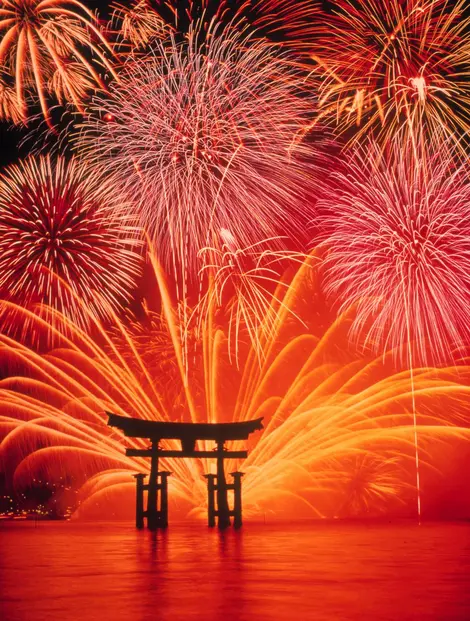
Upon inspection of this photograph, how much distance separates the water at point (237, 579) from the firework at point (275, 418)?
12724 mm

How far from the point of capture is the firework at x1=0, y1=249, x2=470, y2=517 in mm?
31125

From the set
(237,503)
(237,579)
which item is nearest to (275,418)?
(237,503)

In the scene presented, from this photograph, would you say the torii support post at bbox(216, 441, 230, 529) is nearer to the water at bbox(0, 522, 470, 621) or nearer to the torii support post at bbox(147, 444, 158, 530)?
the torii support post at bbox(147, 444, 158, 530)

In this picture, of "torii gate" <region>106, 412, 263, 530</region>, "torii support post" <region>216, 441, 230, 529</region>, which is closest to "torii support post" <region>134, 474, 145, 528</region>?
"torii gate" <region>106, 412, 263, 530</region>

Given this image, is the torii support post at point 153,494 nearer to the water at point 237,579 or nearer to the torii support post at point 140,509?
the torii support post at point 140,509

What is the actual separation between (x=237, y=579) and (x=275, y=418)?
1036 inches

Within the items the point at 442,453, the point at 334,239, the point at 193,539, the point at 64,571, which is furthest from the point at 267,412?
the point at 64,571

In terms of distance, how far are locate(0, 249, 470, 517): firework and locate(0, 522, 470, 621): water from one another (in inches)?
501

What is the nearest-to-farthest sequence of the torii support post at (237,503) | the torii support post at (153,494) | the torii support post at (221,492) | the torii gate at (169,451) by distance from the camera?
the torii gate at (169,451) → the torii support post at (153,494) → the torii support post at (221,492) → the torii support post at (237,503)

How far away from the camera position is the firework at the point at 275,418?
3112cm

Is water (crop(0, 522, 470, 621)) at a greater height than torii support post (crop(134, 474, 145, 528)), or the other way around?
torii support post (crop(134, 474, 145, 528))

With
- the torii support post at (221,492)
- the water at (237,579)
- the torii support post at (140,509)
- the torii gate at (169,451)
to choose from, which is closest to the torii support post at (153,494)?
the torii gate at (169,451)

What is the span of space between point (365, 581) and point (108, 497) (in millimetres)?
32934

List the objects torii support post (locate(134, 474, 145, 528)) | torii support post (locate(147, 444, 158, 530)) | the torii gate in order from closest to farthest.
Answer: the torii gate, torii support post (locate(147, 444, 158, 530)), torii support post (locate(134, 474, 145, 528))
